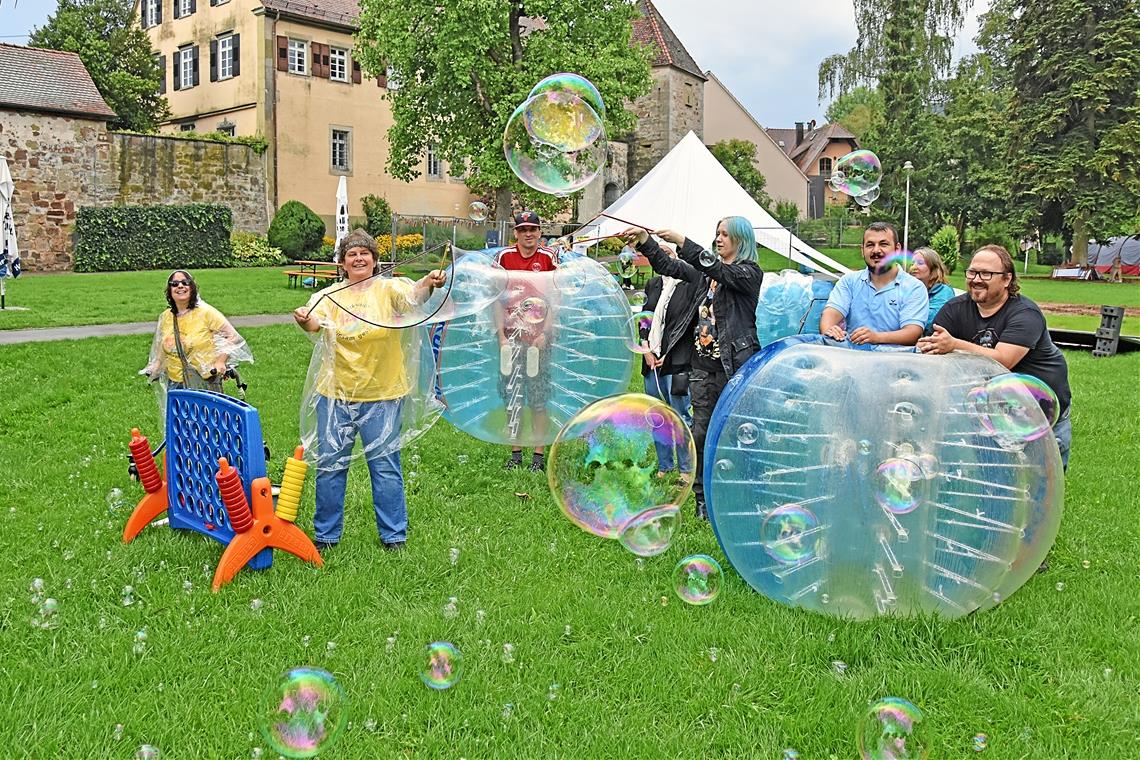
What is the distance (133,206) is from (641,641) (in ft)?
77.8

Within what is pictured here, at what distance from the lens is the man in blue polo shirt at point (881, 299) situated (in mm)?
4348

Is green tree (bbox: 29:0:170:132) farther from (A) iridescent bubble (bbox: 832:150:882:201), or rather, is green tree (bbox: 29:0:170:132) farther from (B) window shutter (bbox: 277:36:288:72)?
(A) iridescent bubble (bbox: 832:150:882:201)

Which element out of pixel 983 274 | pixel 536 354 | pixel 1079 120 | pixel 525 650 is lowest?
pixel 525 650

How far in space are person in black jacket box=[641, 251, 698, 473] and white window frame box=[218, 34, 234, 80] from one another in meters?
27.0

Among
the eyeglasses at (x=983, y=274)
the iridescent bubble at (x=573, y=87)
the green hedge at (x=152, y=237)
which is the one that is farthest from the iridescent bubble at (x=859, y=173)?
the green hedge at (x=152, y=237)

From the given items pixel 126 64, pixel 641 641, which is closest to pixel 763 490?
pixel 641 641

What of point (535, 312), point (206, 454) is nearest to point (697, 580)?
point (535, 312)

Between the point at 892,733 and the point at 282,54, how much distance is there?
2929 centimetres

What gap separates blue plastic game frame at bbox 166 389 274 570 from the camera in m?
4.17

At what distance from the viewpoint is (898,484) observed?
3.26 metres

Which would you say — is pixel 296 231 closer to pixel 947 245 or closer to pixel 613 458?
pixel 947 245

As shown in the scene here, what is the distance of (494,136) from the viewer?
892 inches

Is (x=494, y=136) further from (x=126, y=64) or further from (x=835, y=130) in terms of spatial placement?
(x=835, y=130)

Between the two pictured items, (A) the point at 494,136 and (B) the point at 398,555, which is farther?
(A) the point at 494,136
